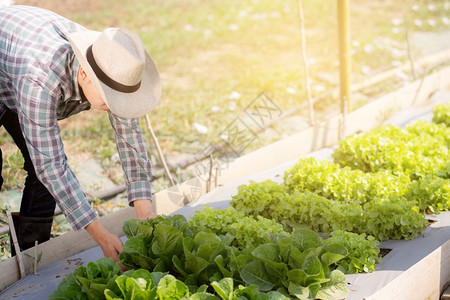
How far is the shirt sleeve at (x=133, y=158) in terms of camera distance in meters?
3.45

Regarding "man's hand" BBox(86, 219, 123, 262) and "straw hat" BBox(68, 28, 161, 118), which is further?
"man's hand" BBox(86, 219, 123, 262)

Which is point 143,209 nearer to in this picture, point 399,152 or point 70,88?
point 70,88

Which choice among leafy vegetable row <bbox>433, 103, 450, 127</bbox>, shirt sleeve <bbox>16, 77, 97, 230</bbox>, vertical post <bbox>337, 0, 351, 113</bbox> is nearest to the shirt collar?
shirt sleeve <bbox>16, 77, 97, 230</bbox>

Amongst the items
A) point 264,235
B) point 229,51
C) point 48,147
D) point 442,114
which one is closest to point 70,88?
point 48,147

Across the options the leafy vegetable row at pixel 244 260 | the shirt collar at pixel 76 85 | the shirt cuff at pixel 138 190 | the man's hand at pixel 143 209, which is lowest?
the leafy vegetable row at pixel 244 260

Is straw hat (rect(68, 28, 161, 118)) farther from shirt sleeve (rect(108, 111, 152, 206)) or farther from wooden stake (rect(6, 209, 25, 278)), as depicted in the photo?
wooden stake (rect(6, 209, 25, 278))

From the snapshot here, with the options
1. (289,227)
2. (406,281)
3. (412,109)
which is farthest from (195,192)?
(412,109)

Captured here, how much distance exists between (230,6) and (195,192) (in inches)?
302

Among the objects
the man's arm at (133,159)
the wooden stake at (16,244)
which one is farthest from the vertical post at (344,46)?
the wooden stake at (16,244)

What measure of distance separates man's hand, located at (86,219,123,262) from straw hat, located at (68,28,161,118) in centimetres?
64

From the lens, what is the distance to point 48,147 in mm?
3055

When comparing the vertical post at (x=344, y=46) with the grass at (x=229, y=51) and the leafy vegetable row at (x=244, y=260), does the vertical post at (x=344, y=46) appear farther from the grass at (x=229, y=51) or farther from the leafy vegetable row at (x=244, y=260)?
the leafy vegetable row at (x=244, y=260)

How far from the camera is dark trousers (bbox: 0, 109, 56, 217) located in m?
3.73

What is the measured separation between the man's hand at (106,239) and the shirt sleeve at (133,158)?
330 mm
